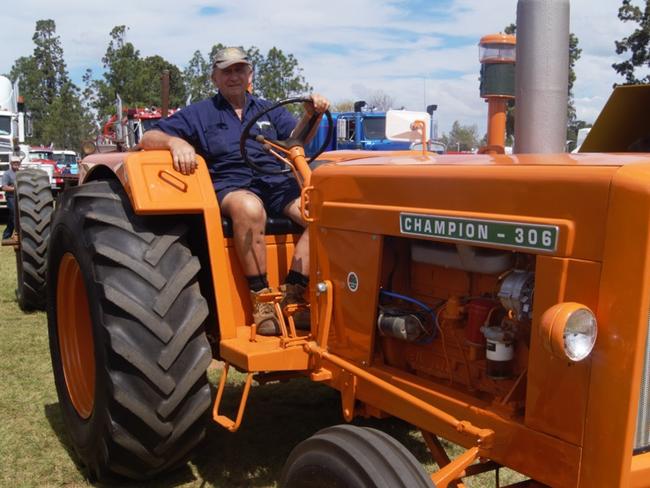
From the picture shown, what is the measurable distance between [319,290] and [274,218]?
0.74 metres

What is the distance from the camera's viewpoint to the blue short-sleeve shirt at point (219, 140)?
11.6ft

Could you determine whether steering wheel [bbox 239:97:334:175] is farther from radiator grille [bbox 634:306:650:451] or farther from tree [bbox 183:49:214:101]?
tree [bbox 183:49:214:101]

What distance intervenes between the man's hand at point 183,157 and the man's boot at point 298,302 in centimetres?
66

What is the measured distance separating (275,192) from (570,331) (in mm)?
2035

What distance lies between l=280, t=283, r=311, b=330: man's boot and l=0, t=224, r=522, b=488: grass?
2.41 ft

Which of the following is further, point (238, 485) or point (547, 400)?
point (238, 485)

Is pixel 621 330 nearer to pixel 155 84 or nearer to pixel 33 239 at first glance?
pixel 33 239

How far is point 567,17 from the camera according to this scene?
349 centimetres

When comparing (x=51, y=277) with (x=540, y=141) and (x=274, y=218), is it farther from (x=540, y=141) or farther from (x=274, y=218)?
A: (x=540, y=141)

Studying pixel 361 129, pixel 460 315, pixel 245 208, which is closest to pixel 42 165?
pixel 361 129

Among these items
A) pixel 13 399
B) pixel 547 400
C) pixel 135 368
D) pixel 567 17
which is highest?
pixel 567 17

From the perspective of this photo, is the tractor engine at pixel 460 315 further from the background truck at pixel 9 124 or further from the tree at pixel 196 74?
the tree at pixel 196 74

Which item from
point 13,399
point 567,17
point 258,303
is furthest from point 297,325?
point 13,399

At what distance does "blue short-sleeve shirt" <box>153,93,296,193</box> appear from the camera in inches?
139
